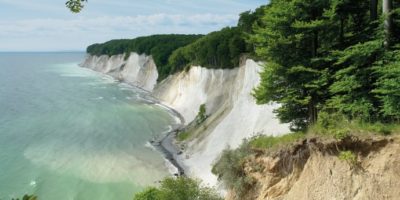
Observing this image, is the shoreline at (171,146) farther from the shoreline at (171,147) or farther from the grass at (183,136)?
the grass at (183,136)

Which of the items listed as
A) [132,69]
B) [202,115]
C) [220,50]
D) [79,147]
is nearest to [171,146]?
[202,115]

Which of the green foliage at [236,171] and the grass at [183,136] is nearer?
the green foliage at [236,171]

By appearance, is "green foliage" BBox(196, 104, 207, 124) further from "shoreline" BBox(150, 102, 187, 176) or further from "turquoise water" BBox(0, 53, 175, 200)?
"turquoise water" BBox(0, 53, 175, 200)

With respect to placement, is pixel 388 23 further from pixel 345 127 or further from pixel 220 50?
pixel 220 50

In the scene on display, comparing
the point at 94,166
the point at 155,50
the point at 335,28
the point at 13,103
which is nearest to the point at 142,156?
the point at 94,166

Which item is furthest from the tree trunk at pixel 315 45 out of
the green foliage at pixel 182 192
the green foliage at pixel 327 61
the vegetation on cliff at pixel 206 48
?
the vegetation on cliff at pixel 206 48

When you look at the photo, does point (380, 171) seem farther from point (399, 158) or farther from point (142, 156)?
point (142, 156)
